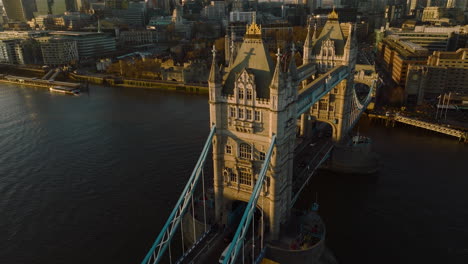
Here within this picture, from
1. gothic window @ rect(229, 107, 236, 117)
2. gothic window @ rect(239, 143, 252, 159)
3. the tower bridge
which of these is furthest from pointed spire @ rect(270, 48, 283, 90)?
gothic window @ rect(239, 143, 252, 159)

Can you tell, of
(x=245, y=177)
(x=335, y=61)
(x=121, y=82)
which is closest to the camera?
(x=245, y=177)

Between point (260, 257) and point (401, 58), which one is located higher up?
point (401, 58)

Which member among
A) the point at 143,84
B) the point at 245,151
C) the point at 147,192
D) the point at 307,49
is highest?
the point at 307,49

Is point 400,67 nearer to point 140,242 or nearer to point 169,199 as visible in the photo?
point 169,199

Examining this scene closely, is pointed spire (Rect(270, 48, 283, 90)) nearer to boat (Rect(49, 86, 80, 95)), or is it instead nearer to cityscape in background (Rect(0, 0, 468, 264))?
cityscape in background (Rect(0, 0, 468, 264))

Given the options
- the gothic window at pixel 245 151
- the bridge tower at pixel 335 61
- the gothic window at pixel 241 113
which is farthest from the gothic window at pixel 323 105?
the gothic window at pixel 241 113

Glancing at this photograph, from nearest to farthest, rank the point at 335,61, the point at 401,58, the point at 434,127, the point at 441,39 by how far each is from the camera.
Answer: the point at 335,61 → the point at 434,127 → the point at 401,58 → the point at 441,39

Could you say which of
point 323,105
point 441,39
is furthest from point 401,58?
point 323,105

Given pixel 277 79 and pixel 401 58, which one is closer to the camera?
pixel 277 79

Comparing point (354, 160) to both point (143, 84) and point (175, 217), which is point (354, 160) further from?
point (143, 84)
